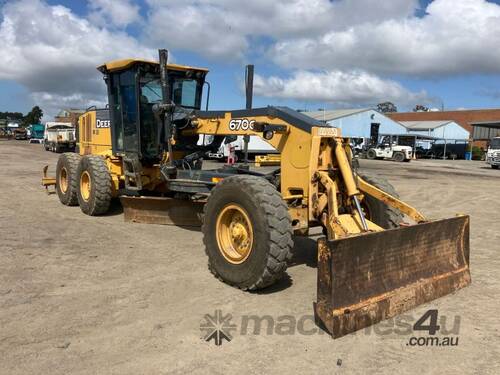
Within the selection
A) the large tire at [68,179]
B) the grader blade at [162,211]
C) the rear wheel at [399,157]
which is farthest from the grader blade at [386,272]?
the rear wheel at [399,157]

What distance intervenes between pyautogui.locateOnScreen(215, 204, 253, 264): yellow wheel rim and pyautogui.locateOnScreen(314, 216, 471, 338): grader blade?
111 cm

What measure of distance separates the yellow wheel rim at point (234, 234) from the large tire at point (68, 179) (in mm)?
5235

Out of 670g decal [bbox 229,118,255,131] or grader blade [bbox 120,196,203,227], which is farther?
grader blade [bbox 120,196,203,227]

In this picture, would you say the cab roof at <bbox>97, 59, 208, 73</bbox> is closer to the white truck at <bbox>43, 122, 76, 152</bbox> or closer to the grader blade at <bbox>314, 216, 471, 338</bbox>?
the grader blade at <bbox>314, 216, 471, 338</bbox>

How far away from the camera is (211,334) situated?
13.4 ft

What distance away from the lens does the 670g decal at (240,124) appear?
6.19m

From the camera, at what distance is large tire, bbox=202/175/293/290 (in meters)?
4.70

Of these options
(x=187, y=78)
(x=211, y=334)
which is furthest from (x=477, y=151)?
(x=211, y=334)

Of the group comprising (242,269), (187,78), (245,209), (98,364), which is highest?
(187,78)

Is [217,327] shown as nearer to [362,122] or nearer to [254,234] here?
[254,234]

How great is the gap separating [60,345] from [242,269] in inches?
74.8

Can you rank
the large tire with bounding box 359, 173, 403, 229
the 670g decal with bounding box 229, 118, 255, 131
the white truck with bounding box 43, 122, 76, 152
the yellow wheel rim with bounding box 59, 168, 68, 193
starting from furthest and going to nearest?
the white truck with bounding box 43, 122, 76, 152
the yellow wheel rim with bounding box 59, 168, 68, 193
the 670g decal with bounding box 229, 118, 255, 131
the large tire with bounding box 359, 173, 403, 229

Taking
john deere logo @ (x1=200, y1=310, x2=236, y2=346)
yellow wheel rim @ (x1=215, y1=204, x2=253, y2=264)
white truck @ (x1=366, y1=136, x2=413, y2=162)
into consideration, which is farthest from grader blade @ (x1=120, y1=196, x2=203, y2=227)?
white truck @ (x1=366, y1=136, x2=413, y2=162)

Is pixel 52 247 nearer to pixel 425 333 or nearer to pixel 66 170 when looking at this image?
pixel 66 170
